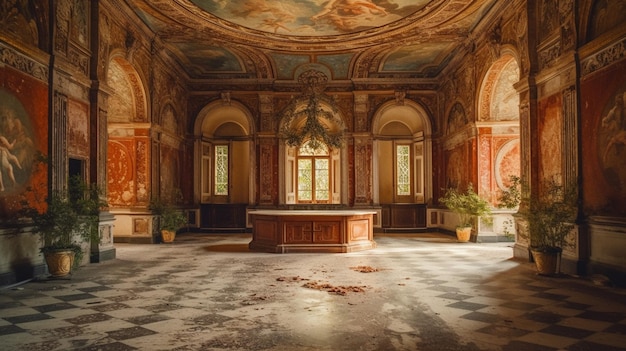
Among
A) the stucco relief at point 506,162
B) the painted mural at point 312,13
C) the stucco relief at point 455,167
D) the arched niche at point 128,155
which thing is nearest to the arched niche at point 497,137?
the stucco relief at point 506,162

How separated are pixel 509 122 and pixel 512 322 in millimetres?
9334

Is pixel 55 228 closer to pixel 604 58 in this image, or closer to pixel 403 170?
pixel 604 58

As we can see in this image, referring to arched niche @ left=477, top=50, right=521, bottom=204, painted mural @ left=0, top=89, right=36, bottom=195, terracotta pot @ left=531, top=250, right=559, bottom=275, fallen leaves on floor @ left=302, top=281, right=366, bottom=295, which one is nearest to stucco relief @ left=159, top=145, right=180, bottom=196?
painted mural @ left=0, top=89, right=36, bottom=195

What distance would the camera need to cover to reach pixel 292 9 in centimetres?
1159

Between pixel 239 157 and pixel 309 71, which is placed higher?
pixel 309 71

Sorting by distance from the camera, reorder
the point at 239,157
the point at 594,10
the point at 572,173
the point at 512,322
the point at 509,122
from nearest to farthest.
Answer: the point at 512,322 → the point at 594,10 → the point at 572,173 → the point at 509,122 → the point at 239,157

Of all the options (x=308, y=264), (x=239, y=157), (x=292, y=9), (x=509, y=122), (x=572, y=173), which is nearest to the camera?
(x=572, y=173)

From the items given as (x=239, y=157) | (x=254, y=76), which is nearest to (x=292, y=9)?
(x=254, y=76)

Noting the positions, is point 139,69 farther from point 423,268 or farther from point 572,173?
point 572,173

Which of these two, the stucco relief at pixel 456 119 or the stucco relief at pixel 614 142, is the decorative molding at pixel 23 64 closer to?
the stucco relief at pixel 614 142

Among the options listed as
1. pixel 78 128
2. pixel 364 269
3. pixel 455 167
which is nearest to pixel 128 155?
pixel 78 128

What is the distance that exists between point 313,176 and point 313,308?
1398 centimetres

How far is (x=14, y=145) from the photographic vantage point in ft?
23.0

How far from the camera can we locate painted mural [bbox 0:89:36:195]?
676 cm
